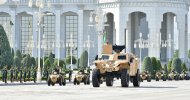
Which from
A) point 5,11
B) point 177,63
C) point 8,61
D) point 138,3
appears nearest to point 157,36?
point 138,3

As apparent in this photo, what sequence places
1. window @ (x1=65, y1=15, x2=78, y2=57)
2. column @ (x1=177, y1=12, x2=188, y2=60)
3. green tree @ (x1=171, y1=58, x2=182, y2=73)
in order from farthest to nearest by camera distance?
window @ (x1=65, y1=15, x2=78, y2=57)
column @ (x1=177, y1=12, x2=188, y2=60)
green tree @ (x1=171, y1=58, x2=182, y2=73)

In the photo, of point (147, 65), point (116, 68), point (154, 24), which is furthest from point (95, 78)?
point (154, 24)

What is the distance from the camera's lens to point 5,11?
158 metres

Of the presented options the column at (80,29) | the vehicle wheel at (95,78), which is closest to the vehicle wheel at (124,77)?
the vehicle wheel at (95,78)

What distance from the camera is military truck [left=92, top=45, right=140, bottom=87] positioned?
48.1 m

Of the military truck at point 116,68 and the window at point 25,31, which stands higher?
the window at point 25,31

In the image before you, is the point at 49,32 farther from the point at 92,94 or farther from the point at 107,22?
the point at 92,94

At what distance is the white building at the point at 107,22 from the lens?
148 metres

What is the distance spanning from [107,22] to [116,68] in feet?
360

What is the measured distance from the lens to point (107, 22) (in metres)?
158

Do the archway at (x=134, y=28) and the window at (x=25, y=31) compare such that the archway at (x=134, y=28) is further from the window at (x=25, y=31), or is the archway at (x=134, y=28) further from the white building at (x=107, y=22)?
the window at (x=25, y=31)

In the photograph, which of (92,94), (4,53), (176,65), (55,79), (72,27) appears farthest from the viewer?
(72,27)

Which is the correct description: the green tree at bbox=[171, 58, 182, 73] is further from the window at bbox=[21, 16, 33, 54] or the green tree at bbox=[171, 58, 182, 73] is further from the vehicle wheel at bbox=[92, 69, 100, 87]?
the vehicle wheel at bbox=[92, 69, 100, 87]

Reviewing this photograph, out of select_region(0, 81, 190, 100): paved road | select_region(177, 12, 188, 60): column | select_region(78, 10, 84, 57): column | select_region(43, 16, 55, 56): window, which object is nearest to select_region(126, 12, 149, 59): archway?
select_region(177, 12, 188, 60): column
